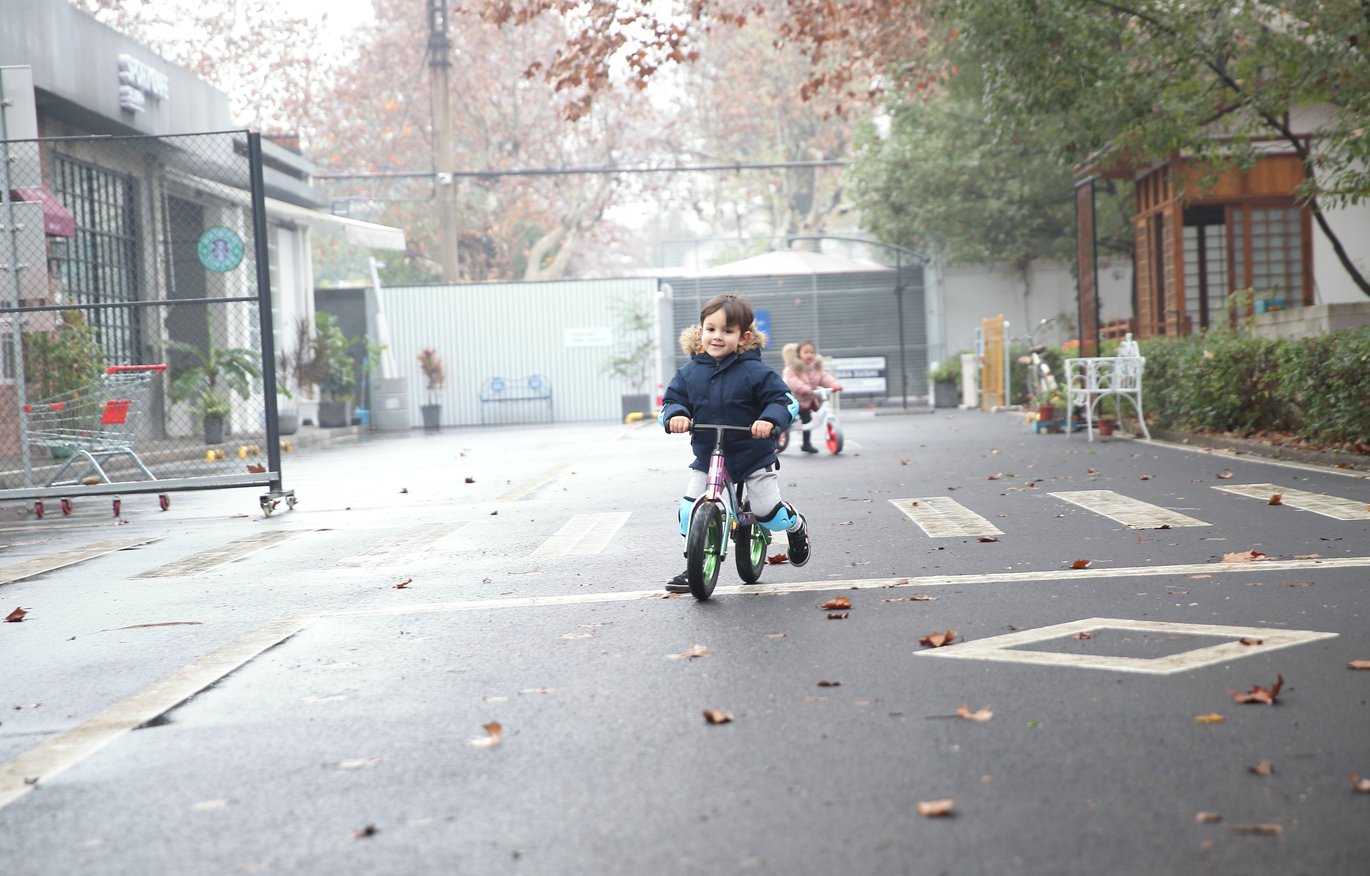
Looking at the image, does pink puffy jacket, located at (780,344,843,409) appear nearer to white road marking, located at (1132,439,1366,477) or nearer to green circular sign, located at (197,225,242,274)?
white road marking, located at (1132,439,1366,477)

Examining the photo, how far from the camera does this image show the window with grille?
1772 cm

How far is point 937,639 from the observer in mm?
4871

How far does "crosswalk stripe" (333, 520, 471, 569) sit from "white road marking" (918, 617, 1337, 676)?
164 inches

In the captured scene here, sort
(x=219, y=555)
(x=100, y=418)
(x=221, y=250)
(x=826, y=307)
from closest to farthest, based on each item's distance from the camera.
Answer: (x=219, y=555) < (x=100, y=418) < (x=221, y=250) < (x=826, y=307)

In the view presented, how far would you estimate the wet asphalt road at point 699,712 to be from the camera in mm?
2904

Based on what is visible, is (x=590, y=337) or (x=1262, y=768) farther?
(x=590, y=337)

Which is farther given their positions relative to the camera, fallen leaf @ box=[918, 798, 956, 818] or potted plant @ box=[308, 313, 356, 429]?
potted plant @ box=[308, 313, 356, 429]

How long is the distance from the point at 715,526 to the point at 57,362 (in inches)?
429

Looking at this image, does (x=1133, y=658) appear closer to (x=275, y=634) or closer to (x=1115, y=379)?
(x=275, y=634)

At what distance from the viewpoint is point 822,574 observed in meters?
6.75

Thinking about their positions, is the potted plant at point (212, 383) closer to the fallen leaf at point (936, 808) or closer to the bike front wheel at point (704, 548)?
the bike front wheel at point (704, 548)

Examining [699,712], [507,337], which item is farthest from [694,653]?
[507,337]

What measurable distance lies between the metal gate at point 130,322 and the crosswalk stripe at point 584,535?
315 centimetres

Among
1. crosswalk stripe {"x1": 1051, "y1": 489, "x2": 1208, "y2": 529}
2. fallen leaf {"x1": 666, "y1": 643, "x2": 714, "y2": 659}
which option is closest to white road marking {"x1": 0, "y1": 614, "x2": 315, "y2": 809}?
fallen leaf {"x1": 666, "y1": 643, "x2": 714, "y2": 659}
